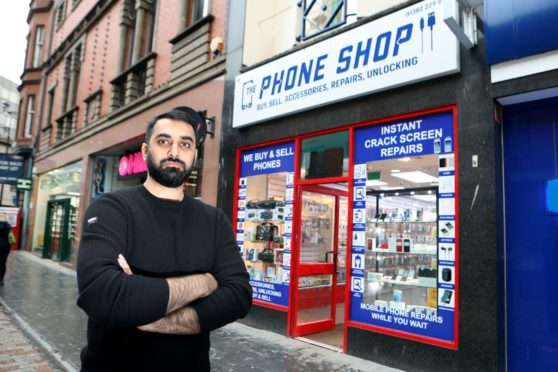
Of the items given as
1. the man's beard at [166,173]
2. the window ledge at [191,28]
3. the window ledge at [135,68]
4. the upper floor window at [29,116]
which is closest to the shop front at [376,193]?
the window ledge at [191,28]

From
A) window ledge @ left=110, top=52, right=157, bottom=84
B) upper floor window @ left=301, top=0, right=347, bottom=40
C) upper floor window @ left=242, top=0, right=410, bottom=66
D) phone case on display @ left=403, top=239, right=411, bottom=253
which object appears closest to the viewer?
phone case on display @ left=403, top=239, right=411, bottom=253

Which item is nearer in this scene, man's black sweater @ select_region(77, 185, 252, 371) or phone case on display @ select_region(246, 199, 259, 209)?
man's black sweater @ select_region(77, 185, 252, 371)

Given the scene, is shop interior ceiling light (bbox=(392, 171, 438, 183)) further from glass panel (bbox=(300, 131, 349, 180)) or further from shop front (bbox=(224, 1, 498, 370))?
glass panel (bbox=(300, 131, 349, 180))

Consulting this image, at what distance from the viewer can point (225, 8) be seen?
8.47 m

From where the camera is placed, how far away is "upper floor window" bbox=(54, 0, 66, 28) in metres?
19.5

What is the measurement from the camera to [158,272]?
73.3 inches

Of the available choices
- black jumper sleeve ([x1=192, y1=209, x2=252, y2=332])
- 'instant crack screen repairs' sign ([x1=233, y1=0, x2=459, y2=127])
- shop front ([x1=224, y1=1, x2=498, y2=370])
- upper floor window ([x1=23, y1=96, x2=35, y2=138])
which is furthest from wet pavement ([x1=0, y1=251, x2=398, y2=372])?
upper floor window ([x1=23, y1=96, x2=35, y2=138])

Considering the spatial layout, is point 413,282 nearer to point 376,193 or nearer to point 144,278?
point 376,193

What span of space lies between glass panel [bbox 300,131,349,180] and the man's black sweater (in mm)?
4368

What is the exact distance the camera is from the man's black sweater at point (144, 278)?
169cm

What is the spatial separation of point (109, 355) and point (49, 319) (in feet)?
20.6

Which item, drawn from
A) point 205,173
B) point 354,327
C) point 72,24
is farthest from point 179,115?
point 72,24

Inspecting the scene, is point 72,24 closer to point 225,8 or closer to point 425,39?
point 225,8

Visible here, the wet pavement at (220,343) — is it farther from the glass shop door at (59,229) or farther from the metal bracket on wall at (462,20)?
the glass shop door at (59,229)
